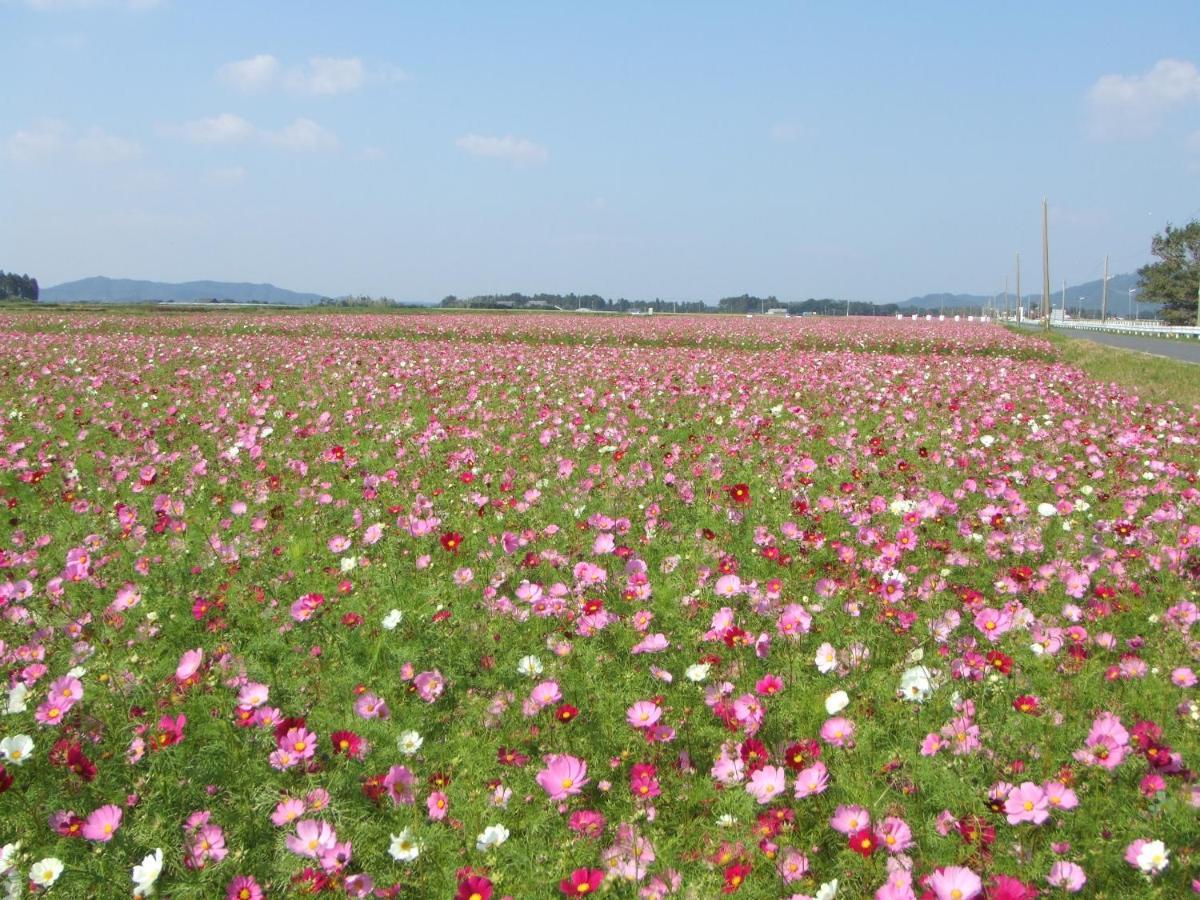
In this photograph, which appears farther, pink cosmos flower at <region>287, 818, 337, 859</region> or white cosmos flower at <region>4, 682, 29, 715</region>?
white cosmos flower at <region>4, 682, 29, 715</region>

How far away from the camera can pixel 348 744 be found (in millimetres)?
2115

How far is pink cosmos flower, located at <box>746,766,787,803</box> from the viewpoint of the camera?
6.22 ft

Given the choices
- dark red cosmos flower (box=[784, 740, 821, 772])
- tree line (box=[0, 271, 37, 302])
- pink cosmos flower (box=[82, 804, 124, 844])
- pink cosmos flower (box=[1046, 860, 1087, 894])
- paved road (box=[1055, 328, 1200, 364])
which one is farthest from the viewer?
tree line (box=[0, 271, 37, 302])

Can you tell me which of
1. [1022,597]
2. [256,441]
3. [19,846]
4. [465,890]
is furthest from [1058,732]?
[256,441]

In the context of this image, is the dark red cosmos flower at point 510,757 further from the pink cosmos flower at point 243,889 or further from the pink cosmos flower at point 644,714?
the pink cosmos flower at point 243,889

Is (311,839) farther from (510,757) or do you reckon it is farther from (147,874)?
(510,757)

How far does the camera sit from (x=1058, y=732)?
2.18 metres

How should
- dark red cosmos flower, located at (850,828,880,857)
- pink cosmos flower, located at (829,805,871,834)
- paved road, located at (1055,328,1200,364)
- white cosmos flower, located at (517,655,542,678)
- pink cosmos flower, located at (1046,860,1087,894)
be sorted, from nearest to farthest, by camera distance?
pink cosmos flower, located at (1046,860,1087,894) → dark red cosmos flower, located at (850,828,880,857) → pink cosmos flower, located at (829,805,871,834) → white cosmos flower, located at (517,655,542,678) → paved road, located at (1055,328,1200,364)

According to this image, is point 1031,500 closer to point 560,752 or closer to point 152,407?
point 560,752

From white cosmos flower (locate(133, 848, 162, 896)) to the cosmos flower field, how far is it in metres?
0.01

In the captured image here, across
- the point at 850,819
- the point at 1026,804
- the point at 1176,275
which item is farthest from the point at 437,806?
the point at 1176,275

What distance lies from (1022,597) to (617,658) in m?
1.70

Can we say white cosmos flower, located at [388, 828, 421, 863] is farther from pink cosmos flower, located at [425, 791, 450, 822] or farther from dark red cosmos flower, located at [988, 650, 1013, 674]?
dark red cosmos flower, located at [988, 650, 1013, 674]

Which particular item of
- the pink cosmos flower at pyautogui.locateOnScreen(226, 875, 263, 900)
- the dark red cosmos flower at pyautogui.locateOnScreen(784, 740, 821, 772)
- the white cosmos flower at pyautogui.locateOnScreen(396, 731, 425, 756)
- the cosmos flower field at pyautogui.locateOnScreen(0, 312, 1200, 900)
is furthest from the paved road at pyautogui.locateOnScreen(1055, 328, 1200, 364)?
the pink cosmos flower at pyautogui.locateOnScreen(226, 875, 263, 900)
